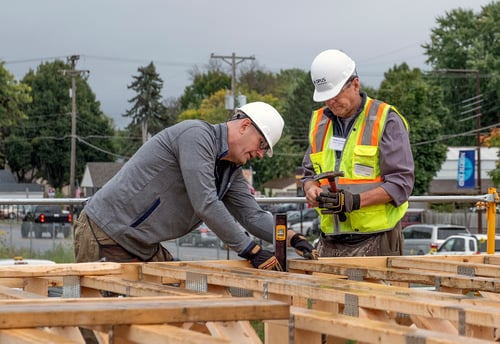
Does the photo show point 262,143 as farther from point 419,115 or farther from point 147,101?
point 147,101

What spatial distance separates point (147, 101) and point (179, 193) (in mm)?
98025

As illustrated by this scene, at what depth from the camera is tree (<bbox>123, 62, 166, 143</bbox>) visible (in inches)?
4087

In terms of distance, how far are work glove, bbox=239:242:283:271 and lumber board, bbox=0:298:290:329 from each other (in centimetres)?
224

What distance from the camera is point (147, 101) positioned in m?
104

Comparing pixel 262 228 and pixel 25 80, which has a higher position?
pixel 25 80

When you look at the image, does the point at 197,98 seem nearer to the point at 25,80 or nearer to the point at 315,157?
the point at 25,80

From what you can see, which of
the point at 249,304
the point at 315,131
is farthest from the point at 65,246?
the point at 249,304

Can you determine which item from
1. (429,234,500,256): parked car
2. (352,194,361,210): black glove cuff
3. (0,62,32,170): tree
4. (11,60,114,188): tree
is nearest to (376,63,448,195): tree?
(0,62,32,170): tree

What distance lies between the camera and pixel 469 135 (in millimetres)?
80750

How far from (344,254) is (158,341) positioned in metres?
4.00

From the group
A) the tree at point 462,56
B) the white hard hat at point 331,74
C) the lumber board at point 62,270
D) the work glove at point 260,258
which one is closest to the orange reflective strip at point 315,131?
the white hard hat at point 331,74

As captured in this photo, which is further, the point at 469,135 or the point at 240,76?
the point at 240,76

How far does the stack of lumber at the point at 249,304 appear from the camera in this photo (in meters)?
3.28

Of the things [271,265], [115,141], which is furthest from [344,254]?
[115,141]
